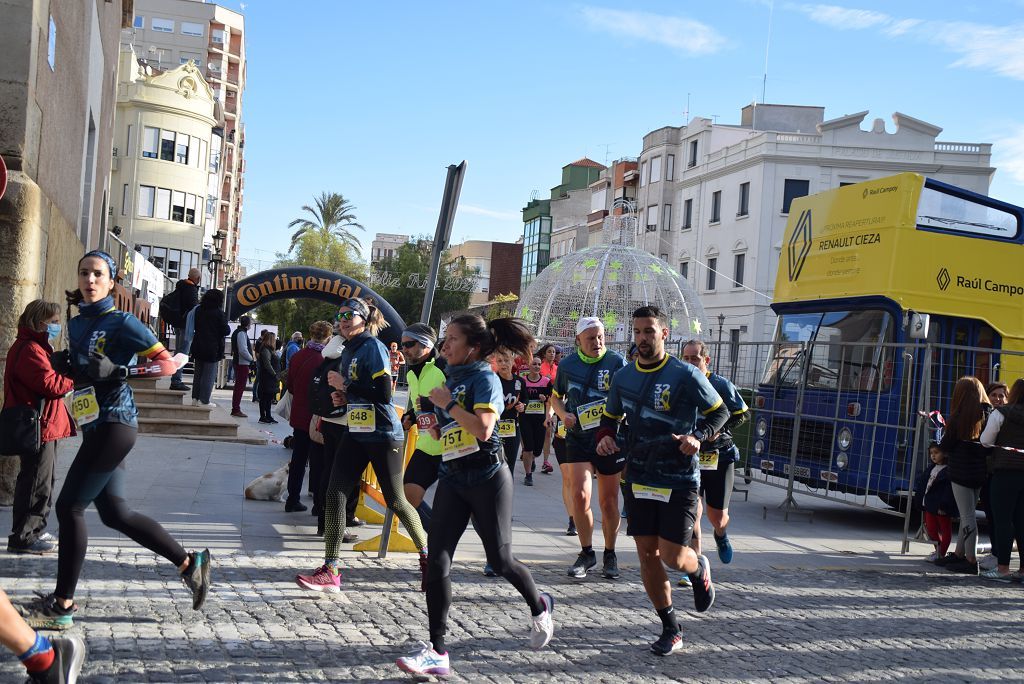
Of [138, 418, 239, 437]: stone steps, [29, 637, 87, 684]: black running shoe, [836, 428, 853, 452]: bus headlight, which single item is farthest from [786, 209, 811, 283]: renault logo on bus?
[29, 637, 87, 684]: black running shoe

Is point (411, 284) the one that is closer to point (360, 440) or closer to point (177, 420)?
point (177, 420)

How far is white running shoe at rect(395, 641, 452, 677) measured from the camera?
4887 millimetres

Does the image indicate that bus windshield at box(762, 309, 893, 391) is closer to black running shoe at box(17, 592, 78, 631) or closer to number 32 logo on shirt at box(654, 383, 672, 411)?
number 32 logo on shirt at box(654, 383, 672, 411)

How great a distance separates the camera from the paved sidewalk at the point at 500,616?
516 cm

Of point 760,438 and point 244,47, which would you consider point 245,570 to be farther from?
point 244,47

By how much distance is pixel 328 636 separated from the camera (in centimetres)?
554

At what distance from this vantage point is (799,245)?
1416cm

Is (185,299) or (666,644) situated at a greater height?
(185,299)

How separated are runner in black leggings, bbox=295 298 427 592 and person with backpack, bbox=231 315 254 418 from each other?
1291cm

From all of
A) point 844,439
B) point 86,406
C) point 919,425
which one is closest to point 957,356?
point 844,439

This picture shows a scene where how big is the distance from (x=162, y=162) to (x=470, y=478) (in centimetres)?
5024

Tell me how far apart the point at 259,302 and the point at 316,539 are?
24.1 feet

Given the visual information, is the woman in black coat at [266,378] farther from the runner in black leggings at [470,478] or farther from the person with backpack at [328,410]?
the runner in black leggings at [470,478]

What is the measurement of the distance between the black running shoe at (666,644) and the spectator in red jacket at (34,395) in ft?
14.0
